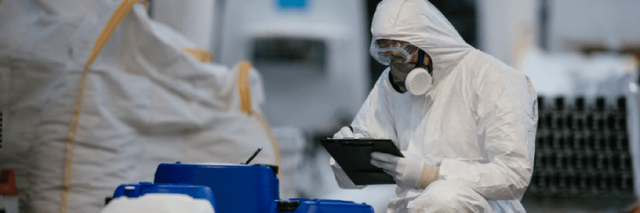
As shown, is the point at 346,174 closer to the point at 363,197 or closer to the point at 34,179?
the point at 34,179

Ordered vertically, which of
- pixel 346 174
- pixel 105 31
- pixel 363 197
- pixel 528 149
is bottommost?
pixel 363 197

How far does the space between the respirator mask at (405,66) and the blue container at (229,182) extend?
0.56m

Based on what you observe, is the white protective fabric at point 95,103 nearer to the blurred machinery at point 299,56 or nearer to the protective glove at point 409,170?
the protective glove at point 409,170

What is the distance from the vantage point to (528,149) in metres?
1.42

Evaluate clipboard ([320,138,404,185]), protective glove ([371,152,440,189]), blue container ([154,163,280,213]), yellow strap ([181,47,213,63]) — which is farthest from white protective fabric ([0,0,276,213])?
protective glove ([371,152,440,189])

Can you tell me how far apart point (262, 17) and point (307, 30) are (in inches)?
19.4

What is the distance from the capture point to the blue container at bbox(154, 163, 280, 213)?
1.31 metres

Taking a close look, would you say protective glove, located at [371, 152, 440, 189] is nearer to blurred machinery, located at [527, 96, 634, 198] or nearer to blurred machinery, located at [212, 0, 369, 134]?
blurred machinery, located at [527, 96, 634, 198]

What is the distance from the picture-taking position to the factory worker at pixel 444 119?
1385mm

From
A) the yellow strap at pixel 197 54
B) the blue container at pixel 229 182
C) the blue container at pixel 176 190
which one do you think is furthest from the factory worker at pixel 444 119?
the yellow strap at pixel 197 54

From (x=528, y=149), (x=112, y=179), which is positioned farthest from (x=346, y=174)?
(x=112, y=179)

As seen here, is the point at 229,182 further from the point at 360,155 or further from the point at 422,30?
the point at 422,30

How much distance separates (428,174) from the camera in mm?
1454

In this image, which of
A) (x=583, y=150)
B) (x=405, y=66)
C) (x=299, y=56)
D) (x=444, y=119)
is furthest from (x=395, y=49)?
(x=299, y=56)
